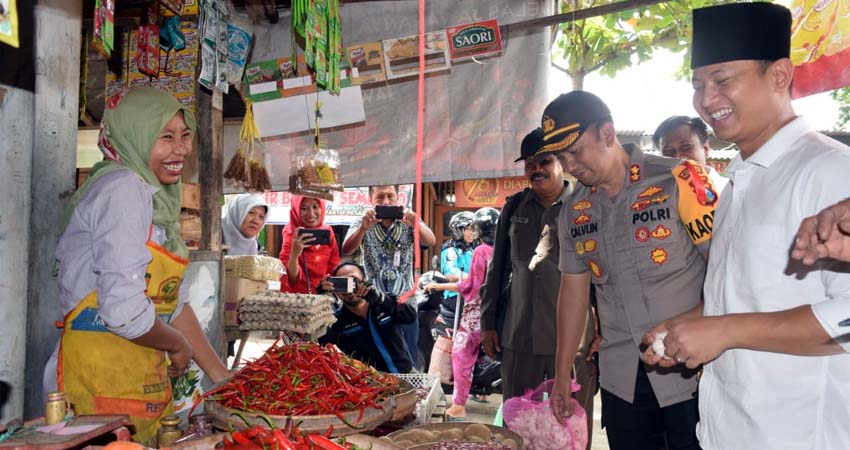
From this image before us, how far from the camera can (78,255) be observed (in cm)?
243

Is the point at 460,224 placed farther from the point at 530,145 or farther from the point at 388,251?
the point at 530,145

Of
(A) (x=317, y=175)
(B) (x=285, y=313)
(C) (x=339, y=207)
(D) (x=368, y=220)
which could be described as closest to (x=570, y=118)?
(A) (x=317, y=175)

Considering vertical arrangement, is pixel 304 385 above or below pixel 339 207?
below

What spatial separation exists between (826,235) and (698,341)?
530mm

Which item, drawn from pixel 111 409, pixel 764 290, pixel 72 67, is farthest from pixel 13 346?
pixel 764 290

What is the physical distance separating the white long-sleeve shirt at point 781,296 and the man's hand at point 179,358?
2158mm

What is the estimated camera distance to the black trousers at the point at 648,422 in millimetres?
Answer: 2865

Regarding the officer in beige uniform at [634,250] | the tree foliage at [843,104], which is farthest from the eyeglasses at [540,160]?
the tree foliage at [843,104]

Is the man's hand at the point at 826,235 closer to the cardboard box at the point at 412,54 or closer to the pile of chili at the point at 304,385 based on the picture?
the pile of chili at the point at 304,385

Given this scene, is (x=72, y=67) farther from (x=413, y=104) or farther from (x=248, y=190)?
(x=413, y=104)

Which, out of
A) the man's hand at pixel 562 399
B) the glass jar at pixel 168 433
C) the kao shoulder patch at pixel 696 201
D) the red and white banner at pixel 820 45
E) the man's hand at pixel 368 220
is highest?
the red and white banner at pixel 820 45

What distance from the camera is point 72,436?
4.57ft

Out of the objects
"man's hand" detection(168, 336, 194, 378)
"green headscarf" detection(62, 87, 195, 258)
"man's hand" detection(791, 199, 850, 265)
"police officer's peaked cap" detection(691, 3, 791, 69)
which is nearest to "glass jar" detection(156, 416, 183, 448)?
"man's hand" detection(168, 336, 194, 378)

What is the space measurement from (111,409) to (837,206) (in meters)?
2.65
